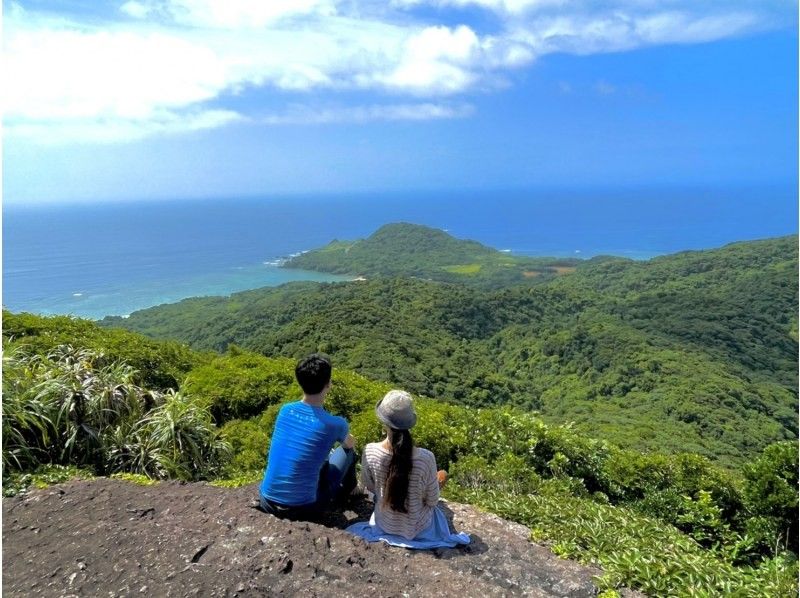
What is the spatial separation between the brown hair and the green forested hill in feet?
347

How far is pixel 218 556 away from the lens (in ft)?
10.4

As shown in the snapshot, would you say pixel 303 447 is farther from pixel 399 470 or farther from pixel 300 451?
pixel 399 470

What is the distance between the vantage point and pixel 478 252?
139750mm

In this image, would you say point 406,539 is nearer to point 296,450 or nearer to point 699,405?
point 296,450

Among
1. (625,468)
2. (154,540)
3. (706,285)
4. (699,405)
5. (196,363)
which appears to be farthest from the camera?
(706,285)

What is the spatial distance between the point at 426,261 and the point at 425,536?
12939 cm

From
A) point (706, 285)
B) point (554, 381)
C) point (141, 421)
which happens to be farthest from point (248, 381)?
point (706, 285)

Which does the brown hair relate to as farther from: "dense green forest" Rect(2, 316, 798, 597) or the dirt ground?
"dense green forest" Rect(2, 316, 798, 597)

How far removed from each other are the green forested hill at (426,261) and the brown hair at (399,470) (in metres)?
106

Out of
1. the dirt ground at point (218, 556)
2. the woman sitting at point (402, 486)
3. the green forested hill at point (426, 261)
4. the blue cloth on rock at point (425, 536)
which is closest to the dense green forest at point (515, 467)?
the dirt ground at point (218, 556)

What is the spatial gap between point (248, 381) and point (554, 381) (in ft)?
153

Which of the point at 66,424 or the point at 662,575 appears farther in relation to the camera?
the point at 66,424

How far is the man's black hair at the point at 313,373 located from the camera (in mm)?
3686

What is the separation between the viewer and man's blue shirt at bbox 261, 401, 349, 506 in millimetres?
3713
